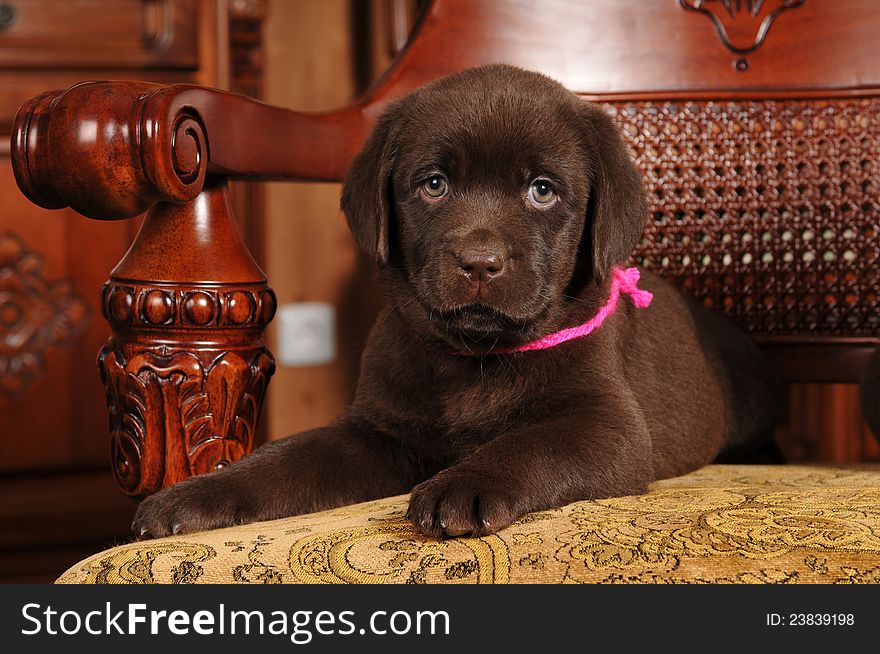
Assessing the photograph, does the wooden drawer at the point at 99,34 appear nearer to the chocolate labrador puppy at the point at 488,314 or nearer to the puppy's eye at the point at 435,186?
the chocolate labrador puppy at the point at 488,314

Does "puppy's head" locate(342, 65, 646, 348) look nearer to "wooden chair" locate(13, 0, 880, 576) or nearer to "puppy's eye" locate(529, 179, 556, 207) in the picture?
"puppy's eye" locate(529, 179, 556, 207)

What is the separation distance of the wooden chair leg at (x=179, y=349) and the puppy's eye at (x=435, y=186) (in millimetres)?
273

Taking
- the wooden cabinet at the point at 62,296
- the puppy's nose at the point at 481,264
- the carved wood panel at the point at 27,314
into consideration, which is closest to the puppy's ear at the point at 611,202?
the puppy's nose at the point at 481,264

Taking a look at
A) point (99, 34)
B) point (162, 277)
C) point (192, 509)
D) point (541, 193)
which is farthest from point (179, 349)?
point (99, 34)

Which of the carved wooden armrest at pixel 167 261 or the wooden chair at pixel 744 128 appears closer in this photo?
the carved wooden armrest at pixel 167 261

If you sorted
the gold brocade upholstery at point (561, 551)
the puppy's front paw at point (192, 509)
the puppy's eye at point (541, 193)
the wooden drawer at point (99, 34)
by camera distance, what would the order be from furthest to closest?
1. the wooden drawer at point (99, 34)
2. the puppy's eye at point (541, 193)
3. the puppy's front paw at point (192, 509)
4. the gold brocade upholstery at point (561, 551)

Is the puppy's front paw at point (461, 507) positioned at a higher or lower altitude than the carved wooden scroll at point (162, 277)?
lower

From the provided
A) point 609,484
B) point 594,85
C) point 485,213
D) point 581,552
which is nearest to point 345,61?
point 594,85

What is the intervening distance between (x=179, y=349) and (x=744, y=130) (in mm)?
1233

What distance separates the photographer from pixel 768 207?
202 cm

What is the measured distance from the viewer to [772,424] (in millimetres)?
1968

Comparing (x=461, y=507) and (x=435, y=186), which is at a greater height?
(x=435, y=186)

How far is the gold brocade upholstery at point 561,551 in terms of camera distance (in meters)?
0.98

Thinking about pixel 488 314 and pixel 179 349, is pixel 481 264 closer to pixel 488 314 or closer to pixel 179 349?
pixel 488 314
